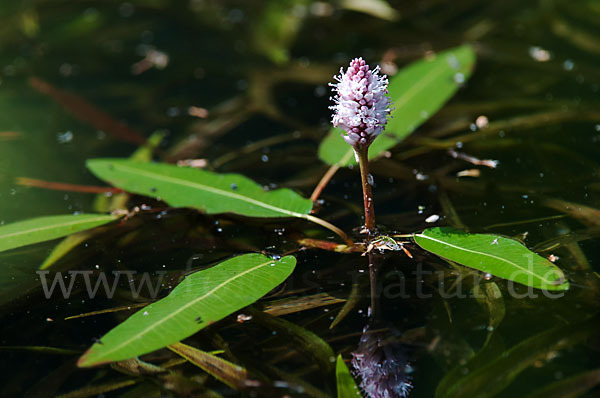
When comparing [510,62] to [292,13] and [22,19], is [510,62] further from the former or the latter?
[22,19]

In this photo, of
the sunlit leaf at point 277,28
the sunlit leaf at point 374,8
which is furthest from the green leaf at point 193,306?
the sunlit leaf at point 374,8

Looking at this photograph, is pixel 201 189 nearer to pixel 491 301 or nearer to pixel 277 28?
pixel 491 301

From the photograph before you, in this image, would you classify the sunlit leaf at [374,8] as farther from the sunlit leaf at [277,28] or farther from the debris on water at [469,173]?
the debris on water at [469,173]

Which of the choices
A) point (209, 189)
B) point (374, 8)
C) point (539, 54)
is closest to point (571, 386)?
point (209, 189)

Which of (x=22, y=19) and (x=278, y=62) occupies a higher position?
(x=22, y=19)

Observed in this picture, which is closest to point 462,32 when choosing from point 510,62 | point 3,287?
point 510,62

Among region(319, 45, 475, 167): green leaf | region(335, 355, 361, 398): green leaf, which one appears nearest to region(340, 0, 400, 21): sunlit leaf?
region(319, 45, 475, 167): green leaf
